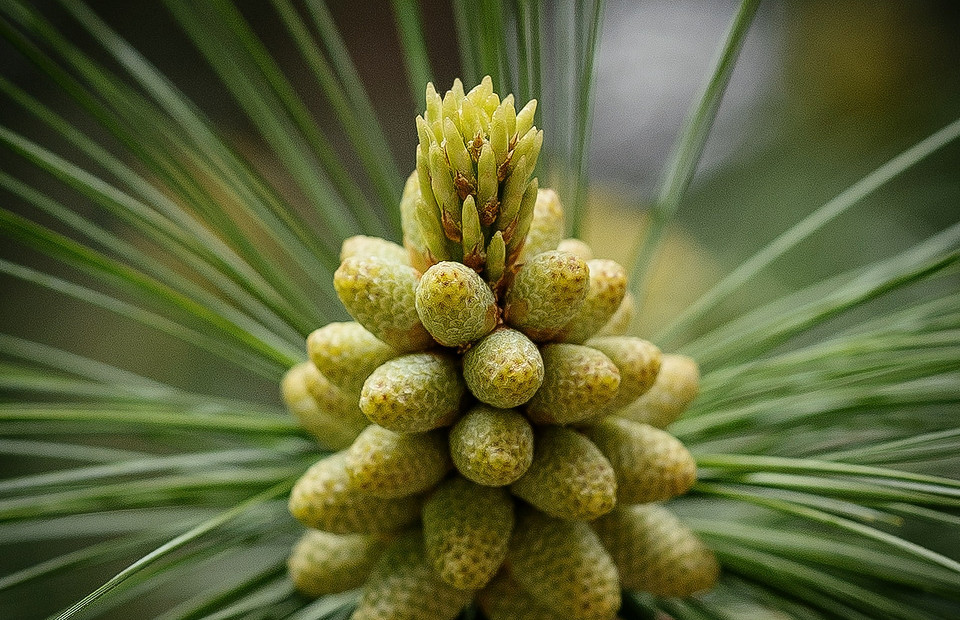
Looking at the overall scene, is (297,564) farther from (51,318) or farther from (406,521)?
(51,318)

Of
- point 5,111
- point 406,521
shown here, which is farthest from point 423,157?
point 5,111

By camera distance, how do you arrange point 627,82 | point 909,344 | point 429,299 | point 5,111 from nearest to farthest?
point 429,299 → point 909,344 → point 5,111 → point 627,82

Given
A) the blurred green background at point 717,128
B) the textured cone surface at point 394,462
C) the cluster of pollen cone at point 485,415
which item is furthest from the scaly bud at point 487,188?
the blurred green background at point 717,128

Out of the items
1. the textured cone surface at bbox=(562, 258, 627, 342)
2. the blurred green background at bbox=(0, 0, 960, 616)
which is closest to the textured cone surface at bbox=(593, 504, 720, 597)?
the textured cone surface at bbox=(562, 258, 627, 342)

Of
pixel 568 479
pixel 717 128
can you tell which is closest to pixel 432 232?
pixel 568 479

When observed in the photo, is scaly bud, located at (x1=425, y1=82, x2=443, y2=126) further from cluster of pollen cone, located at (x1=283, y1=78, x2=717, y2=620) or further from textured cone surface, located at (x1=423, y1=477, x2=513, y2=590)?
textured cone surface, located at (x1=423, y1=477, x2=513, y2=590)

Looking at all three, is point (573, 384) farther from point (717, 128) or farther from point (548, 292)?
point (717, 128)
